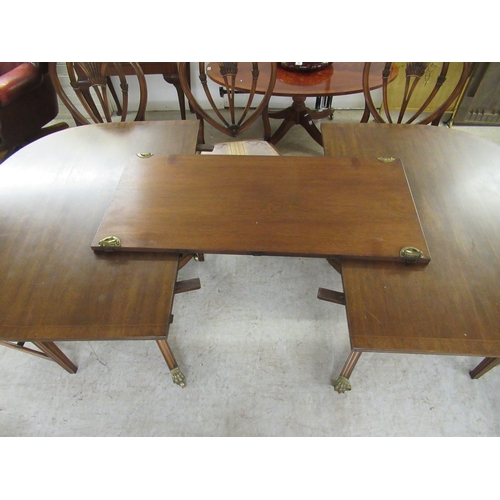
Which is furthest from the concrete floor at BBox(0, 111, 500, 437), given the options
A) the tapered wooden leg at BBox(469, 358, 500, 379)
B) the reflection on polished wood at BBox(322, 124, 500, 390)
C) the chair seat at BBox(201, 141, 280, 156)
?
the chair seat at BBox(201, 141, 280, 156)

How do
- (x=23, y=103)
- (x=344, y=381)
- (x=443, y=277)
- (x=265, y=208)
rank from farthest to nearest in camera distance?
1. (x=23, y=103)
2. (x=344, y=381)
3. (x=265, y=208)
4. (x=443, y=277)

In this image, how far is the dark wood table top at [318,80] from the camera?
71.7 inches

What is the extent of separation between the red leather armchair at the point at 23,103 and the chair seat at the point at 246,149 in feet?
4.56

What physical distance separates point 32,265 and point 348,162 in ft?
3.77

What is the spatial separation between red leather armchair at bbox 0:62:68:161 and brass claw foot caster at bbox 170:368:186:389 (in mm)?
1929

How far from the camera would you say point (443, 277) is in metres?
0.91

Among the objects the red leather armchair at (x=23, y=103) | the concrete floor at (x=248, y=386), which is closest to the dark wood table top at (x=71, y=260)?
the concrete floor at (x=248, y=386)

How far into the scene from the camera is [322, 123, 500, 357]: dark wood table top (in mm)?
804

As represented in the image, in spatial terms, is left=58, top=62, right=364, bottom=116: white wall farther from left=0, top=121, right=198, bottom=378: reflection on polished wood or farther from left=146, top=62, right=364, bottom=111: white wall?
left=0, top=121, right=198, bottom=378: reflection on polished wood

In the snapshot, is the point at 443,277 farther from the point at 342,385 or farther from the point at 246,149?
the point at 246,149

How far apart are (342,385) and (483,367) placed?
595 millimetres

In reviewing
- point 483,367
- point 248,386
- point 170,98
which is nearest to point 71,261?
point 248,386

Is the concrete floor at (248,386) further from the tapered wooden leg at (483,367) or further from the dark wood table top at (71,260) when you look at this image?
the dark wood table top at (71,260)

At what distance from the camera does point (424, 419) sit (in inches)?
50.7
